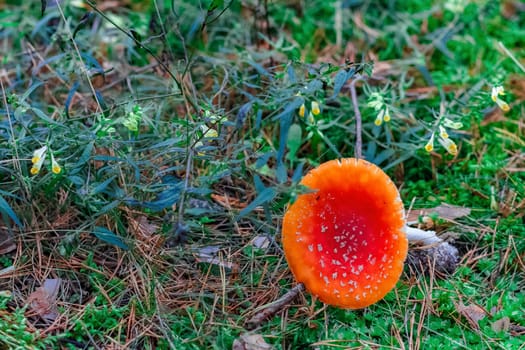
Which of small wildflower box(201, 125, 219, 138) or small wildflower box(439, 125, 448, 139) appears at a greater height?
small wildflower box(201, 125, 219, 138)

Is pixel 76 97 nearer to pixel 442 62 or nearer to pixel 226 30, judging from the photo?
pixel 226 30

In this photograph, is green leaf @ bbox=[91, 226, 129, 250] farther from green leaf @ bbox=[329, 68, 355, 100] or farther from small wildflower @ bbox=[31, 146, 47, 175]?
green leaf @ bbox=[329, 68, 355, 100]

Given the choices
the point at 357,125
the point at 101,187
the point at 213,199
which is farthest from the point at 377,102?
the point at 101,187

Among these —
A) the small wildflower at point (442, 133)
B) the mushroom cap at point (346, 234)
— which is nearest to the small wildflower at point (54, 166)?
the mushroom cap at point (346, 234)

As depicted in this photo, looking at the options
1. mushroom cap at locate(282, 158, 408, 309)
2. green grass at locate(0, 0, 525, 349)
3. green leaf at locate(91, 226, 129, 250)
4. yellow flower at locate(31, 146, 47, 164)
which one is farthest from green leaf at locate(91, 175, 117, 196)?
mushroom cap at locate(282, 158, 408, 309)

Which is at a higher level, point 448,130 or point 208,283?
point 448,130

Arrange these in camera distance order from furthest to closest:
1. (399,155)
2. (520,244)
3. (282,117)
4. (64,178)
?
1. (399,155)
2. (520,244)
3. (64,178)
4. (282,117)

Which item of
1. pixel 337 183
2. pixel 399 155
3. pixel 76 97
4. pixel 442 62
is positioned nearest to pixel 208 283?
pixel 337 183
